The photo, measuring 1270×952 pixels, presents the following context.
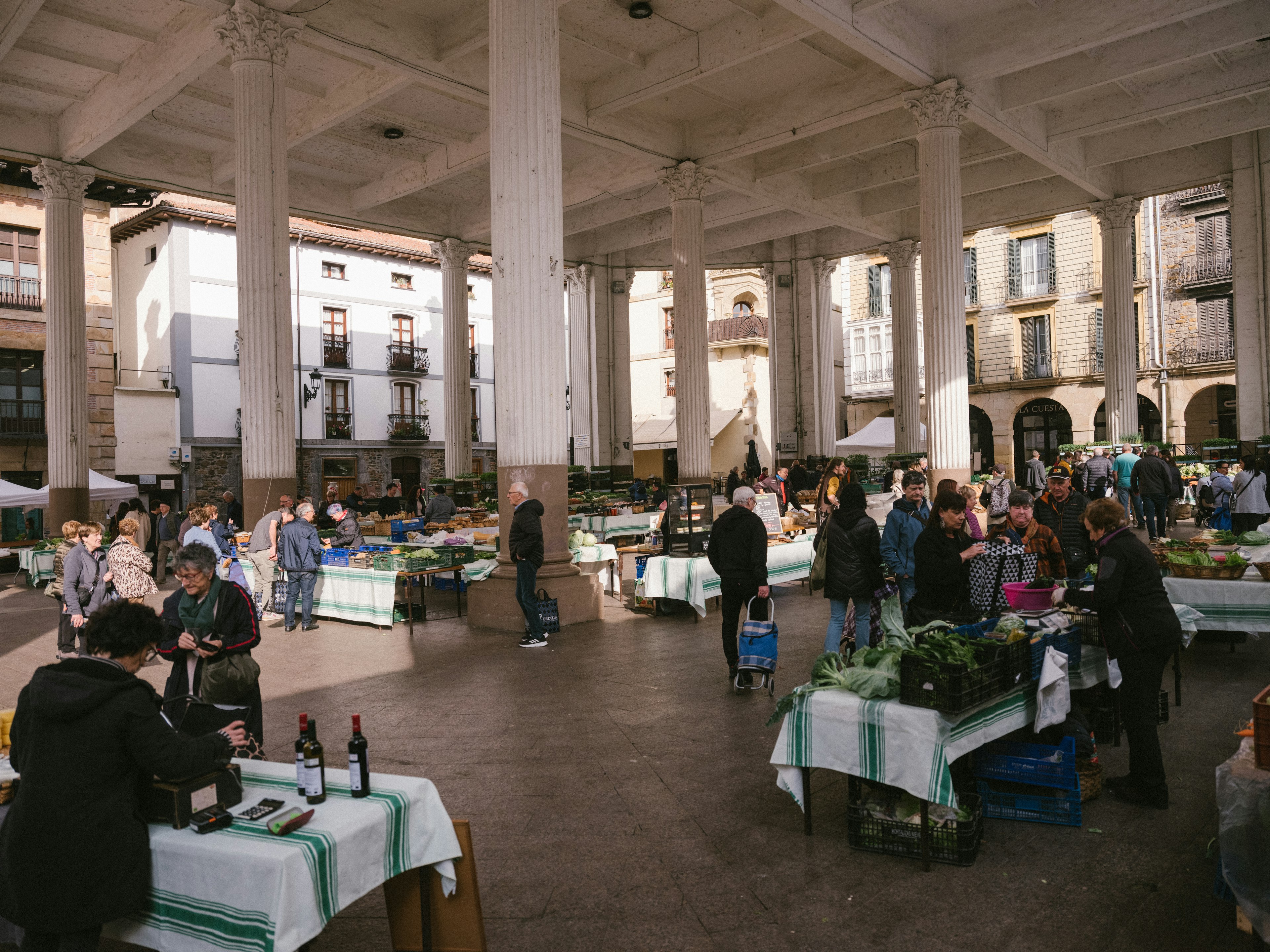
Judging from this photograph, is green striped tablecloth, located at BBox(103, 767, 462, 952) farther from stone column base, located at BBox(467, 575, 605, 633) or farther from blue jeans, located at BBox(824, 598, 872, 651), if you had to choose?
stone column base, located at BBox(467, 575, 605, 633)

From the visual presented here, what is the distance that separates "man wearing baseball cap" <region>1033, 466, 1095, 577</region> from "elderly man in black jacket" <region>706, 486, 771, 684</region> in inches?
114

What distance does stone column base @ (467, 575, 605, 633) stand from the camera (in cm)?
966

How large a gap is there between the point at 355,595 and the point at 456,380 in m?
12.6

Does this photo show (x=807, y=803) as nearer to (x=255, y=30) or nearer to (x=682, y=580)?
(x=682, y=580)

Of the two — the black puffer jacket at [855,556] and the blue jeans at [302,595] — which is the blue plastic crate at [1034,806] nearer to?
the black puffer jacket at [855,556]

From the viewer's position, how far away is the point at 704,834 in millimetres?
4336

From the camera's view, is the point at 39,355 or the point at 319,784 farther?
the point at 39,355

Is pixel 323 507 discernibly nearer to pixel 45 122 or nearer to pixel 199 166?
pixel 199 166

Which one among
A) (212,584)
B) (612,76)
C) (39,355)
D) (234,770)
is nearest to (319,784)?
(234,770)

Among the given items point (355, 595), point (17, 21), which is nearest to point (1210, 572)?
point (355, 595)

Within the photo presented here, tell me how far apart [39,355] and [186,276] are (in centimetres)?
567

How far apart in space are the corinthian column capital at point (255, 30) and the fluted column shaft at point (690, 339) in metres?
8.03

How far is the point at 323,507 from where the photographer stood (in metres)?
21.3

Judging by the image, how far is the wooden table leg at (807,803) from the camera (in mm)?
4254
